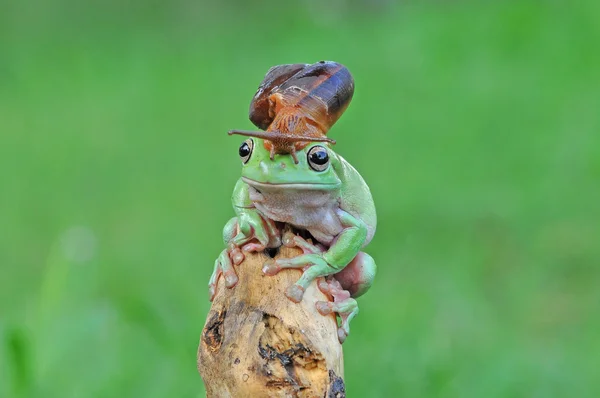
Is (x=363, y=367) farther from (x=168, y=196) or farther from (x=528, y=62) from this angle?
(x=528, y=62)

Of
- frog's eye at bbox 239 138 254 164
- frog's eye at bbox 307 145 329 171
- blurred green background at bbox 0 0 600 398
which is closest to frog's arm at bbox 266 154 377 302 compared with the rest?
frog's eye at bbox 307 145 329 171

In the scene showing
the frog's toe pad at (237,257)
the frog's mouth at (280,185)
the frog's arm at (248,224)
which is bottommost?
the frog's toe pad at (237,257)

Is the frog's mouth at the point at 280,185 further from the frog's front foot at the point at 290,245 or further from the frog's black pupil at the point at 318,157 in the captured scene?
the frog's front foot at the point at 290,245

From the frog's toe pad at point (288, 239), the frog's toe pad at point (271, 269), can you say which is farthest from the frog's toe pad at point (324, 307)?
the frog's toe pad at point (288, 239)

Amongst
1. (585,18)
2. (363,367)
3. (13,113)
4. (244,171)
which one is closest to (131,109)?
(13,113)

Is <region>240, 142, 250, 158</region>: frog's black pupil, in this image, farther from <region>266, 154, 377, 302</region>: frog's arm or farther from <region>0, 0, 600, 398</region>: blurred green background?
<region>0, 0, 600, 398</region>: blurred green background

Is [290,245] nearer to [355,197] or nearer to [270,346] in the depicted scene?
[355,197]

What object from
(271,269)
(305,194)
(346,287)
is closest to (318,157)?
(305,194)
